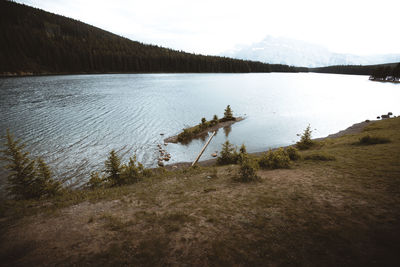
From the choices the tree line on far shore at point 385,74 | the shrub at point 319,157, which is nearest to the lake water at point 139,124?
the shrub at point 319,157

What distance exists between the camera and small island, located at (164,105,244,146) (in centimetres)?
3068

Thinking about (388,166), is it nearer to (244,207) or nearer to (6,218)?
(244,207)

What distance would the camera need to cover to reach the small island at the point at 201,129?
30.7 meters

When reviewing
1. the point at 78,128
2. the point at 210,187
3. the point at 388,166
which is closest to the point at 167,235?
the point at 210,187

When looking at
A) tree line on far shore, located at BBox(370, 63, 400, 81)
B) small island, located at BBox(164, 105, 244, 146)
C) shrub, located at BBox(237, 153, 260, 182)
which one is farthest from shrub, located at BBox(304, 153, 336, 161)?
tree line on far shore, located at BBox(370, 63, 400, 81)

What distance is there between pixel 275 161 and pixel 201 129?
19.8 meters

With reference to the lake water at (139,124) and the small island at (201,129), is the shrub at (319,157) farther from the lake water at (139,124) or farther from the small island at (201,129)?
the small island at (201,129)

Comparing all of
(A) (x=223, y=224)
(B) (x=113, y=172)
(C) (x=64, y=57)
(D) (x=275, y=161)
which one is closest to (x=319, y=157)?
(D) (x=275, y=161)

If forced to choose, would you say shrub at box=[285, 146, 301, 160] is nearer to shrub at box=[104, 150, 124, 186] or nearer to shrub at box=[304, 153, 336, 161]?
shrub at box=[304, 153, 336, 161]

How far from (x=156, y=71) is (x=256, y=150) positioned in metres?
167

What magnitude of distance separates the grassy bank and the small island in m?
17.4

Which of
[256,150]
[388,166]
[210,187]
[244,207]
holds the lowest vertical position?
[256,150]

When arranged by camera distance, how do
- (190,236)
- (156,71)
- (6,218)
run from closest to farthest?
(190,236), (6,218), (156,71)

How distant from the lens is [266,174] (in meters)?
14.8
